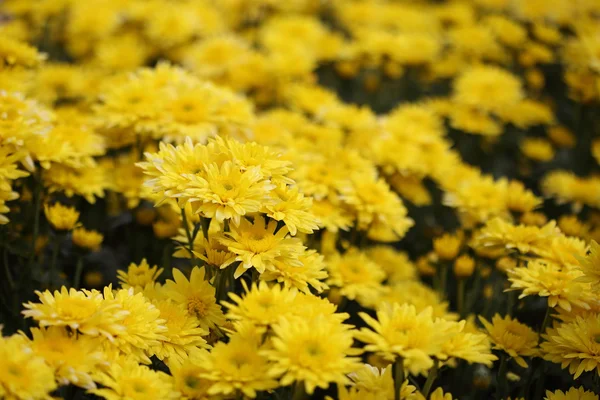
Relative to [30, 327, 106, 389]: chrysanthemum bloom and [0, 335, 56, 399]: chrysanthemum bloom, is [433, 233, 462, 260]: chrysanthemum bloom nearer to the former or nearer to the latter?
[30, 327, 106, 389]: chrysanthemum bloom

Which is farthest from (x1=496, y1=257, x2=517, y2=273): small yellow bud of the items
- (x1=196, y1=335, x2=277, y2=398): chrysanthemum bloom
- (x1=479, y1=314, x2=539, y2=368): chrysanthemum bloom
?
(x1=196, y1=335, x2=277, y2=398): chrysanthemum bloom

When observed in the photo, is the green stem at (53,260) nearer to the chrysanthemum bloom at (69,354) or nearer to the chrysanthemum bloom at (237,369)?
the chrysanthemum bloom at (69,354)

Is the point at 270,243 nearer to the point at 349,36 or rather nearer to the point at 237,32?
the point at 237,32

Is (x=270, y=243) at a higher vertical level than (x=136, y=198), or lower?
higher

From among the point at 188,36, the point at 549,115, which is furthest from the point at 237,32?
the point at 549,115

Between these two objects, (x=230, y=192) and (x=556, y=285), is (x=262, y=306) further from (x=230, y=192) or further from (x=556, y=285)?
(x=556, y=285)

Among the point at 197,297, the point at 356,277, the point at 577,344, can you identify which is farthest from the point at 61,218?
the point at 577,344
